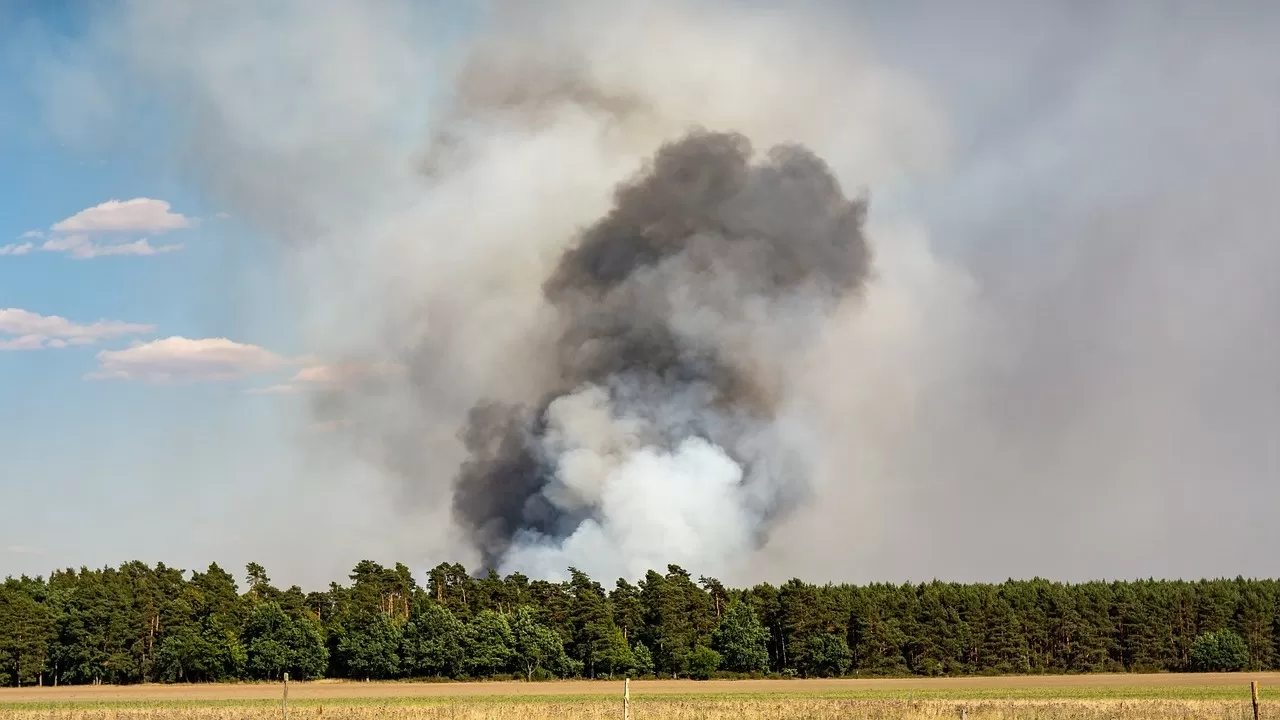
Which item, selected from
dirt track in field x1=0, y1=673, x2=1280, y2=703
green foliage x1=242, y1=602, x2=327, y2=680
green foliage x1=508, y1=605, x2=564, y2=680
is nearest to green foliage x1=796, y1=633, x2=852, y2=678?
dirt track in field x1=0, y1=673, x2=1280, y2=703

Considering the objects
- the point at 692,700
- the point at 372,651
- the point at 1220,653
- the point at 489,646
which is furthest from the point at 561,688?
the point at 1220,653

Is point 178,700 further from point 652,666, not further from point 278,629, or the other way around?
point 652,666

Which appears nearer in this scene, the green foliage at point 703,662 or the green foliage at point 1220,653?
the green foliage at point 703,662

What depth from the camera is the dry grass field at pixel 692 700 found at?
61.4 m

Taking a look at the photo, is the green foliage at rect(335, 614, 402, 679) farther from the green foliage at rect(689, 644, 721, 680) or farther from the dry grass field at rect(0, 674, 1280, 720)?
the green foliage at rect(689, 644, 721, 680)

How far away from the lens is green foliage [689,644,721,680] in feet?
382

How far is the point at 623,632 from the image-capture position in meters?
122

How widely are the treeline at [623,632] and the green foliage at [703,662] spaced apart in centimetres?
12

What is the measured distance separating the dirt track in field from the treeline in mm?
5314

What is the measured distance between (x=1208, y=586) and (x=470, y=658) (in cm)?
7615

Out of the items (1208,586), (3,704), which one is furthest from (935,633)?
(3,704)

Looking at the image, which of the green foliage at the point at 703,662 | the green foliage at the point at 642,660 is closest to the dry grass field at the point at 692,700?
the green foliage at the point at 703,662

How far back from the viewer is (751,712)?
6338 cm

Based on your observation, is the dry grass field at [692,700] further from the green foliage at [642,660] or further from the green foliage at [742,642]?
the green foliage at [742,642]
